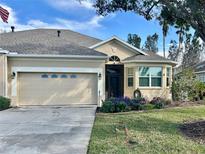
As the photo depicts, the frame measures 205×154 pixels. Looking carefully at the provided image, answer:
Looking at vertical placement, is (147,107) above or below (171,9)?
below

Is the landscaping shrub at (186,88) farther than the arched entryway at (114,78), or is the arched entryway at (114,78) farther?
the arched entryway at (114,78)

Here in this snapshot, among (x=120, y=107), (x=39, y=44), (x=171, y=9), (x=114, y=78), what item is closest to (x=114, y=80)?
(x=114, y=78)

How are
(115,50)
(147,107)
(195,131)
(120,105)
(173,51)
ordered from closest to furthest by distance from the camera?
(195,131), (120,105), (147,107), (115,50), (173,51)

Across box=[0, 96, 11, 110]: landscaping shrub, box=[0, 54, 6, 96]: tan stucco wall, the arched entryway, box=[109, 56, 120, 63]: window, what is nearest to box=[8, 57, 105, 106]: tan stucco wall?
box=[0, 54, 6, 96]: tan stucco wall

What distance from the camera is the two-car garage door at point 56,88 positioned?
18.4 meters

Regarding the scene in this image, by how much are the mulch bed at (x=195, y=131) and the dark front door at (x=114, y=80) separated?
12903 millimetres

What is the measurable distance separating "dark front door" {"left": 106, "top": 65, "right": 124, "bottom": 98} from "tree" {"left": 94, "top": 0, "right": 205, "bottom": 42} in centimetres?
1173

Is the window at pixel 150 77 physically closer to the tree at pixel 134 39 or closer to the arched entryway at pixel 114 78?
the arched entryway at pixel 114 78

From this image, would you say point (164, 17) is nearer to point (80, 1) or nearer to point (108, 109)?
point (80, 1)

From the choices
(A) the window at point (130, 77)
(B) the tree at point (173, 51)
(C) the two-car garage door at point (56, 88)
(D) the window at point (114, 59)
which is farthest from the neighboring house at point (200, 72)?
(C) the two-car garage door at point (56, 88)

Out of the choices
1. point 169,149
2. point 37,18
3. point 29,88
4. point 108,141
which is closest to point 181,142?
point 169,149

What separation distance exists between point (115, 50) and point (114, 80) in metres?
2.67

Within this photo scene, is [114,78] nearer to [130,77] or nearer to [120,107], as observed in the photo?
[130,77]

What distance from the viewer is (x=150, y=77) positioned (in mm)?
21469
